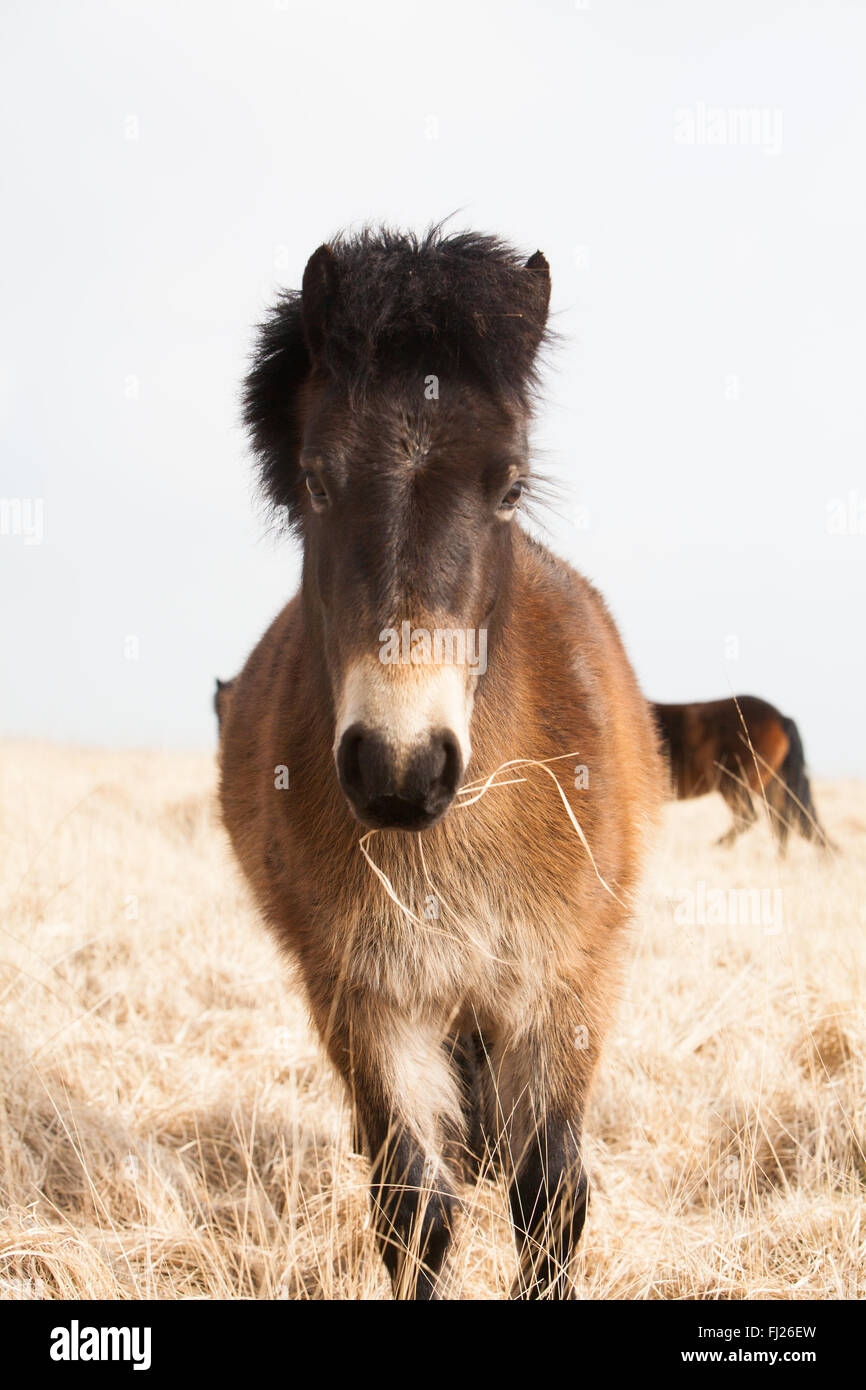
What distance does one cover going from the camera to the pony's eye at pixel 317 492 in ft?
8.81

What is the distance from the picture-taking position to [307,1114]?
4.64m

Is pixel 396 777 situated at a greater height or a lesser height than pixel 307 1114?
greater

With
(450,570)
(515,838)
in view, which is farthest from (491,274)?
(515,838)

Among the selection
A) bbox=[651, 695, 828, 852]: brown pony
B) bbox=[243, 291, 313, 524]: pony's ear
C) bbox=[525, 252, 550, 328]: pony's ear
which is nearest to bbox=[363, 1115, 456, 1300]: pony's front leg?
bbox=[243, 291, 313, 524]: pony's ear

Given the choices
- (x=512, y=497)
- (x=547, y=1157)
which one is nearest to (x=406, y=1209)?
(x=547, y=1157)

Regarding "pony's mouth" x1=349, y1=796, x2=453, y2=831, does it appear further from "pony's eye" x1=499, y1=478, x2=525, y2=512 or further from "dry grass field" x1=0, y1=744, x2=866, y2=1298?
"dry grass field" x1=0, y1=744, x2=866, y2=1298

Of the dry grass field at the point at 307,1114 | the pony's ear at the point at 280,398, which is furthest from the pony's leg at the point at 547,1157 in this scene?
the pony's ear at the point at 280,398

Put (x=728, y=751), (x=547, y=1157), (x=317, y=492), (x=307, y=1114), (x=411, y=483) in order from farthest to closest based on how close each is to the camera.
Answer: (x=728, y=751) → (x=307, y=1114) → (x=547, y=1157) → (x=317, y=492) → (x=411, y=483)

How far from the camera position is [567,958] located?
3062mm

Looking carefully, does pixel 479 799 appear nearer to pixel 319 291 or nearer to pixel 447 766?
pixel 447 766

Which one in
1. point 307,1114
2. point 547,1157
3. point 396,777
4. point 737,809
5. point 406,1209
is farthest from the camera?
point 737,809

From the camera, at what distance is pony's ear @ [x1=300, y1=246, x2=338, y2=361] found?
2.81 meters

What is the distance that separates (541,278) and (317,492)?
96 centimetres
